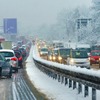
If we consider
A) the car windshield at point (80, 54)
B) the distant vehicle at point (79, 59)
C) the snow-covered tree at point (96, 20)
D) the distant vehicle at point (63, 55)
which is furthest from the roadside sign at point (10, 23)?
the car windshield at point (80, 54)

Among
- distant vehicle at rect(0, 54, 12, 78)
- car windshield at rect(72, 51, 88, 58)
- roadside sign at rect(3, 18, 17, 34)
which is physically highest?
roadside sign at rect(3, 18, 17, 34)

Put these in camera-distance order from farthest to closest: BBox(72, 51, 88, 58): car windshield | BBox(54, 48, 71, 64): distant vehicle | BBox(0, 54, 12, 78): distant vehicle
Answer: BBox(54, 48, 71, 64): distant vehicle → BBox(72, 51, 88, 58): car windshield → BBox(0, 54, 12, 78): distant vehicle

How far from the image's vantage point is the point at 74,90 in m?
18.0

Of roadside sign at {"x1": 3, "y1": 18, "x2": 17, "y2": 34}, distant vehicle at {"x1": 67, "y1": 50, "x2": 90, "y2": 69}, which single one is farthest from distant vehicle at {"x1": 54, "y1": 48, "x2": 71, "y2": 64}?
roadside sign at {"x1": 3, "y1": 18, "x2": 17, "y2": 34}

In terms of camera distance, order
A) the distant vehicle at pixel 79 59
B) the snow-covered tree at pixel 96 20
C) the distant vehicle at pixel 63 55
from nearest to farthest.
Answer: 1. the distant vehicle at pixel 79 59
2. the distant vehicle at pixel 63 55
3. the snow-covered tree at pixel 96 20

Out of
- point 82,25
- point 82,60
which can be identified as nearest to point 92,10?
point 82,25

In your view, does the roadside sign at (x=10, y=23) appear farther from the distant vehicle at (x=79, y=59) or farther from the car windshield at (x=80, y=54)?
the car windshield at (x=80, y=54)

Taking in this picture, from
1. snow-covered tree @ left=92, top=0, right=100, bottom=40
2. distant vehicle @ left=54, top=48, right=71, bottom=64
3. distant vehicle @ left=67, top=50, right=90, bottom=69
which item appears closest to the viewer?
distant vehicle @ left=67, top=50, right=90, bottom=69

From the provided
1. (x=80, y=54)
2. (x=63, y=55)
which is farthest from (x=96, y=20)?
(x=80, y=54)

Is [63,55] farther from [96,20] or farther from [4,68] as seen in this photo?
[96,20]

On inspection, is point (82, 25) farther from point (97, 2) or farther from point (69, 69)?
point (69, 69)

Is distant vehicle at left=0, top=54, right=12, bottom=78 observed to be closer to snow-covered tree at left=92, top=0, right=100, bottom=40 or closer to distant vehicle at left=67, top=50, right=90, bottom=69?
distant vehicle at left=67, top=50, right=90, bottom=69

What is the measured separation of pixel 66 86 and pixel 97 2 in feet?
319

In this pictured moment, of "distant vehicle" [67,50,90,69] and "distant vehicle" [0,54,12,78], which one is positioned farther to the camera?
"distant vehicle" [67,50,90,69]
